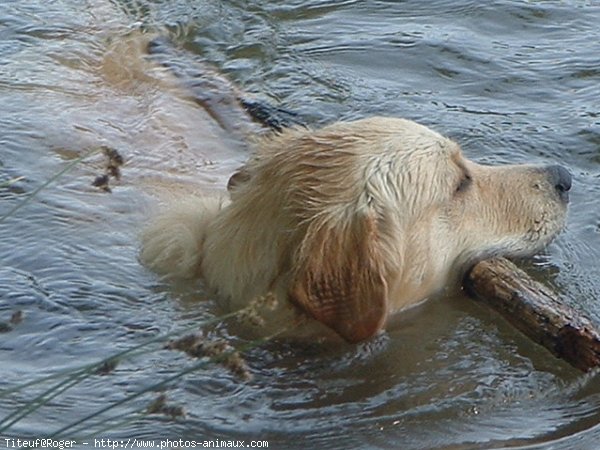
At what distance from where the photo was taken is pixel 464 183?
248 inches

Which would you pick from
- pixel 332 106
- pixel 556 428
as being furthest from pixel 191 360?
pixel 332 106

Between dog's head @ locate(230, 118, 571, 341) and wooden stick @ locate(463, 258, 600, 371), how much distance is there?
0.42 ft

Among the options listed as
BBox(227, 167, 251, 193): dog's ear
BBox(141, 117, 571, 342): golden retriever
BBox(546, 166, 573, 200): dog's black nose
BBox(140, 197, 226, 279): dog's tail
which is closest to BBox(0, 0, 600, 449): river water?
BBox(140, 197, 226, 279): dog's tail

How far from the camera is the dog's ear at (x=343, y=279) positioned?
18.3 ft

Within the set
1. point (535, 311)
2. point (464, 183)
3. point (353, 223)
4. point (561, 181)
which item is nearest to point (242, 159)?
point (464, 183)

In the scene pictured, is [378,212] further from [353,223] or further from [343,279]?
[343,279]

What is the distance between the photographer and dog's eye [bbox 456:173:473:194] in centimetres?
628

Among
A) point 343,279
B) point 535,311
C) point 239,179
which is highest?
point 239,179

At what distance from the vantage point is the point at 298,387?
5.82 m

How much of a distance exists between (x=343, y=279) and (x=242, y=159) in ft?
7.94

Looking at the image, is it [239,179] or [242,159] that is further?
[242,159]

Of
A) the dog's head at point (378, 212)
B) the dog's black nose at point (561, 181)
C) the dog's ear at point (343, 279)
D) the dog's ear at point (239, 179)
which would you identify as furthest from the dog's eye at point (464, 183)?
the dog's ear at point (239, 179)

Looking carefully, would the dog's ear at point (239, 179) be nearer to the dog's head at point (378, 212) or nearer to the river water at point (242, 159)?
the dog's head at point (378, 212)

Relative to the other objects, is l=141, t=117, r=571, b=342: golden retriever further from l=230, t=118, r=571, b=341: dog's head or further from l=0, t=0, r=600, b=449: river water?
l=0, t=0, r=600, b=449: river water
